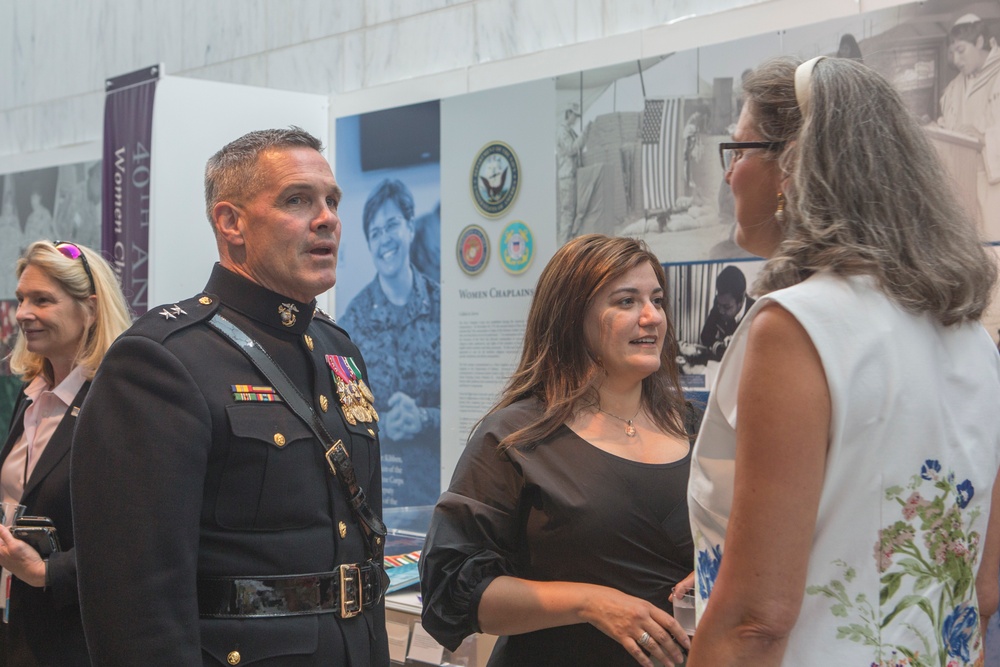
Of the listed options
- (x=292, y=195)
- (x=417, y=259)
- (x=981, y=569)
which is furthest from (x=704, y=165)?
(x=981, y=569)

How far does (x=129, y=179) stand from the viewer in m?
4.85

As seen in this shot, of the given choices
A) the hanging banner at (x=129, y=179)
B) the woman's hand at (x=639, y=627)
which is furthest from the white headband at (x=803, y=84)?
the hanging banner at (x=129, y=179)

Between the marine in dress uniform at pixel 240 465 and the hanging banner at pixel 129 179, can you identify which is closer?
the marine in dress uniform at pixel 240 465

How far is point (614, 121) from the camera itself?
12.7ft

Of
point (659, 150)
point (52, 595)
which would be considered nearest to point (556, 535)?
point (52, 595)

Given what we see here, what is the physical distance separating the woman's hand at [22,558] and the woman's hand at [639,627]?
1582mm

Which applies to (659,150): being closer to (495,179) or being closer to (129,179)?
(495,179)

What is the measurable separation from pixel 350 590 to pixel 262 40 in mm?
4330

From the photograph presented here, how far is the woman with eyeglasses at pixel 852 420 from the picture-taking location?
4.04 ft

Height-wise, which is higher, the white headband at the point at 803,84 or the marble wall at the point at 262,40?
the marble wall at the point at 262,40

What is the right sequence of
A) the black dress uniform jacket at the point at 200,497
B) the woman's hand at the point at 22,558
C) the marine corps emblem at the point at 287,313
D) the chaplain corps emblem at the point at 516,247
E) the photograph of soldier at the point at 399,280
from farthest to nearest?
the photograph of soldier at the point at 399,280 → the chaplain corps emblem at the point at 516,247 → the woman's hand at the point at 22,558 → the marine corps emblem at the point at 287,313 → the black dress uniform jacket at the point at 200,497

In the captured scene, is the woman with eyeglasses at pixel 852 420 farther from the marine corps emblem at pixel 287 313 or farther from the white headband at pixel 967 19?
the white headband at pixel 967 19

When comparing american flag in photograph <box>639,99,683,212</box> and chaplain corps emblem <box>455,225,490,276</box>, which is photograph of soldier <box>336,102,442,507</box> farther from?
american flag in photograph <box>639,99,683,212</box>

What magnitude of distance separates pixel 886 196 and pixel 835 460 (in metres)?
0.35
